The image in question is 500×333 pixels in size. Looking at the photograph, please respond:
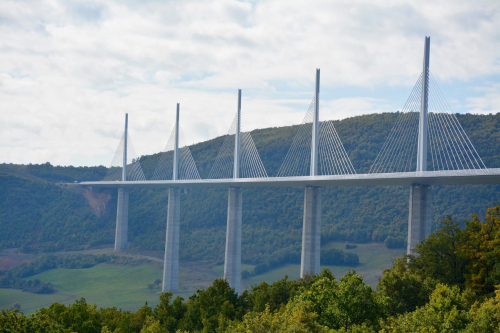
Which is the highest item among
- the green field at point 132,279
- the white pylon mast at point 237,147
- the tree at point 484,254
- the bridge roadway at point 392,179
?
the white pylon mast at point 237,147

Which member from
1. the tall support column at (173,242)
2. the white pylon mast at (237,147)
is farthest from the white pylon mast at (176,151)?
the white pylon mast at (237,147)

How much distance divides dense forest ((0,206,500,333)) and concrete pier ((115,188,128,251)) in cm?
4788

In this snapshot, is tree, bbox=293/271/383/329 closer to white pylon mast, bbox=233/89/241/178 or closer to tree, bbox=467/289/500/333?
tree, bbox=467/289/500/333

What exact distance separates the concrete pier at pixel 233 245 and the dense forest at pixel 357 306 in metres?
19.8

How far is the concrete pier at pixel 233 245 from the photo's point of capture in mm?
47781

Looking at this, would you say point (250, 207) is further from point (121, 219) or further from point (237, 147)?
point (237, 147)

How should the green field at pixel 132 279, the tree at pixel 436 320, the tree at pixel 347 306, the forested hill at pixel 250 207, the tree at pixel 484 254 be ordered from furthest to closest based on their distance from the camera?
the forested hill at pixel 250 207
the green field at pixel 132 279
the tree at pixel 484 254
the tree at pixel 347 306
the tree at pixel 436 320

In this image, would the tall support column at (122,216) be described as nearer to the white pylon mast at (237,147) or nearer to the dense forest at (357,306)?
the white pylon mast at (237,147)

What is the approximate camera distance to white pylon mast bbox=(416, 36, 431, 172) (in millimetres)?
30500

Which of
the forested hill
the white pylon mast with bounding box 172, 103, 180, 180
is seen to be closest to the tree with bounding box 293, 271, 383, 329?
the forested hill

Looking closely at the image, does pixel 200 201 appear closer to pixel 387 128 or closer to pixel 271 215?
pixel 271 215

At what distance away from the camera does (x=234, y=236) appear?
48344mm

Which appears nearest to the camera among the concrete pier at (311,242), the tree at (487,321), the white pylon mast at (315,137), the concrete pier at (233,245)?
the tree at (487,321)

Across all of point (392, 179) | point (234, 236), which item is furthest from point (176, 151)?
point (392, 179)
